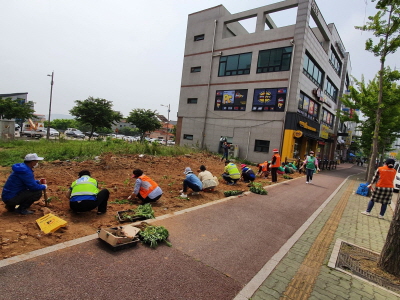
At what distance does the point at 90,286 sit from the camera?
2.79 metres

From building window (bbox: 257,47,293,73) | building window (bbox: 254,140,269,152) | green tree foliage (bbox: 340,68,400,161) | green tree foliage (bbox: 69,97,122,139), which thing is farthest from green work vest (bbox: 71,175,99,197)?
green tree foliage (bbox: 69,97,122,139)

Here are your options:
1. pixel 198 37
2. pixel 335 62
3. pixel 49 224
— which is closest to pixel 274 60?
pixel 198 37

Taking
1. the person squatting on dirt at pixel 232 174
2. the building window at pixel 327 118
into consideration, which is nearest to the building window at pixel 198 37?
the building window at pixel 327 118

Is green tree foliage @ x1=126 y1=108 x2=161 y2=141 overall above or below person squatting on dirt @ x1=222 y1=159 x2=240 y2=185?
above

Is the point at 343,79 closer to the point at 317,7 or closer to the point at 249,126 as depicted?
the point at 317,7

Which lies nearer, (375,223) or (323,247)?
(323,247)

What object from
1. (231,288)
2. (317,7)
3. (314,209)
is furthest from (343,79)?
(231,288)

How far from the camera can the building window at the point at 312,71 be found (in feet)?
72.8

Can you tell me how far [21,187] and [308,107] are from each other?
2506 cm

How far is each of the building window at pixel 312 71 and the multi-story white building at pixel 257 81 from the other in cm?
9

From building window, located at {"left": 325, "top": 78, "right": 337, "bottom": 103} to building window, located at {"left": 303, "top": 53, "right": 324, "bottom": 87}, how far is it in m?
2.76

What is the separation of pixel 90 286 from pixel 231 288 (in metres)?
1.80

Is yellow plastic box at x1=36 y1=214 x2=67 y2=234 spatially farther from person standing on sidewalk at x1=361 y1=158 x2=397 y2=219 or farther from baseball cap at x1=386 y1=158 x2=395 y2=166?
baseball cap at x1=386 y1=158 x2=395 y2=166

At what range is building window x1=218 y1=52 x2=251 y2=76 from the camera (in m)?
23.3
